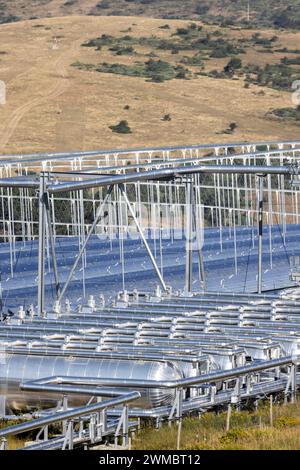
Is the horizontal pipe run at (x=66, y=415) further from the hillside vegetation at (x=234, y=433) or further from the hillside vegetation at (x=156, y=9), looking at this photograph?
the hillside vegetation at (x=156, y=9)

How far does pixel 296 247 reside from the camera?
30922mm

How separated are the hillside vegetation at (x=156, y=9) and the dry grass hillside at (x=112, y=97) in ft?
70.3

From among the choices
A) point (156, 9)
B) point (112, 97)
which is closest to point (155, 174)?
point (112, 97)

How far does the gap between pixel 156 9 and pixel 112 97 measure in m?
51.5

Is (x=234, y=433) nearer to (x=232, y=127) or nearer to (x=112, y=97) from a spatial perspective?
(x=232, y=127)

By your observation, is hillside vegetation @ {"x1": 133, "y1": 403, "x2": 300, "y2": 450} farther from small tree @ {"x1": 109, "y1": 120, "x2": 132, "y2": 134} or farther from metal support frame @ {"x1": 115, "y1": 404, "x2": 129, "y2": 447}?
small tree @ {"x1": 109, "y1": 120, "x2": 132, "y2": 134}

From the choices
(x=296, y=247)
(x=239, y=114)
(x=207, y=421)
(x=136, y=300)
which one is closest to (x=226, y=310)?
(x=136, y=300)

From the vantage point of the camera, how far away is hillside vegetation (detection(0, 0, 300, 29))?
136m

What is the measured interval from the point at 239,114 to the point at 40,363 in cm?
7113

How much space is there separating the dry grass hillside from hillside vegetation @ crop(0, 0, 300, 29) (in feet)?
70.3

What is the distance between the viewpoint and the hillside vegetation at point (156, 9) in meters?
136

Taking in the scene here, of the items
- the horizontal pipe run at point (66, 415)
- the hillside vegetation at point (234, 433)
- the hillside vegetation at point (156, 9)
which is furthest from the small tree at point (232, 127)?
the horizontal pipe run at point (66, 415)

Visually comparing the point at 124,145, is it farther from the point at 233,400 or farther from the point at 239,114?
the point at 233,400

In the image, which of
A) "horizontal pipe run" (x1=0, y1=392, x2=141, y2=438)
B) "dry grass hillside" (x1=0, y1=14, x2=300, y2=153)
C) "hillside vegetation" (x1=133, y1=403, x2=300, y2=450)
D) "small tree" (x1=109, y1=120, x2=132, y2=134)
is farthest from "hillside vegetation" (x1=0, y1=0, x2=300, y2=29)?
"horizontal pipe run" (x1=0, y1=392, x2=141, y2=438)
